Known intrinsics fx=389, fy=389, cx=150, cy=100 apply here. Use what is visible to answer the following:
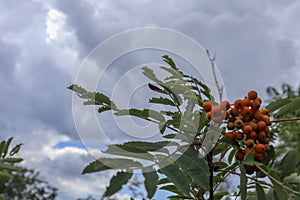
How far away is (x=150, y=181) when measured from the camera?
0.80m

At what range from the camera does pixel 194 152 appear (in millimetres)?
884

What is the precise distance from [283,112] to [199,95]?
0.24 m

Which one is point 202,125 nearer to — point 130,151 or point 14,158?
point 130,151

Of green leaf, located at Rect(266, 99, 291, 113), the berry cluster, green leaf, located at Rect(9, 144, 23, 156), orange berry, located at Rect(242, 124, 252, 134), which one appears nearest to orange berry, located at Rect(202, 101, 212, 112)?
the berry cluster

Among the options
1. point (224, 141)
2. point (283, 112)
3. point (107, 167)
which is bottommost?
point (107, 167)

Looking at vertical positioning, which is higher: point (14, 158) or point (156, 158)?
point (14, 158)

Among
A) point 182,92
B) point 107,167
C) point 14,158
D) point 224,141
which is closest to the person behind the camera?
point 107,167

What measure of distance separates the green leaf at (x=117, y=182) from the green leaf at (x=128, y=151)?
0.15 feet

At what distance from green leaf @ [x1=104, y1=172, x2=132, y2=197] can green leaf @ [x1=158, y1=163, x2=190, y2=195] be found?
0.08 m

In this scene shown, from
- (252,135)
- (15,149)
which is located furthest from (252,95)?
(15,149)

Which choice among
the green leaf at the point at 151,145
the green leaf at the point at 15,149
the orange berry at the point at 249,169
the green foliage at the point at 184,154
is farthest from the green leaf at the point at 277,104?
the green leaf at the point at 15,149

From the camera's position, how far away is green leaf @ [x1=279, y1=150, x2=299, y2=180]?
Answer: 0.98m

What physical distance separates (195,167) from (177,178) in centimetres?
6

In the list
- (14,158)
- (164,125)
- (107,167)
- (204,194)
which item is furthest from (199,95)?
(14,158)
